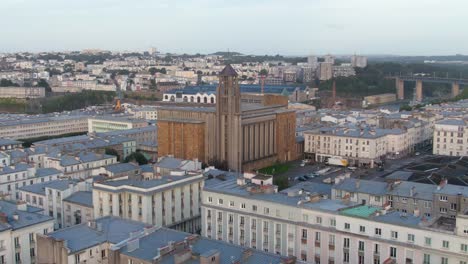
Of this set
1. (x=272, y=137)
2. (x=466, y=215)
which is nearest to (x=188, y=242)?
(x=466, y=215)

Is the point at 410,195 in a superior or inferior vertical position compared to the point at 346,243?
superior

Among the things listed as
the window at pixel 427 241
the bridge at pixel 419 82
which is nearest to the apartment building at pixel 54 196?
the window at pixel 427 241

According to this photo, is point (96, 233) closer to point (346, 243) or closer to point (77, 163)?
point (346, 243)

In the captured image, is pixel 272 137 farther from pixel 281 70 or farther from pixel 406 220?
pixel 281 70

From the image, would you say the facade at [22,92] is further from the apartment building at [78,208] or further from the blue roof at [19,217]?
the blue roof at [19,217]

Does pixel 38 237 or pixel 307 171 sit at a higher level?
pixel 38 237

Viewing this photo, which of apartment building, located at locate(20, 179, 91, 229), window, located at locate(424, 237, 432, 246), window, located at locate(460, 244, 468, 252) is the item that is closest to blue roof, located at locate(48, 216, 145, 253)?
apartment building, located at locate(20, 179, 91, 229)

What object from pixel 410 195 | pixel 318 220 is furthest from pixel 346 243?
pixel 410 195
